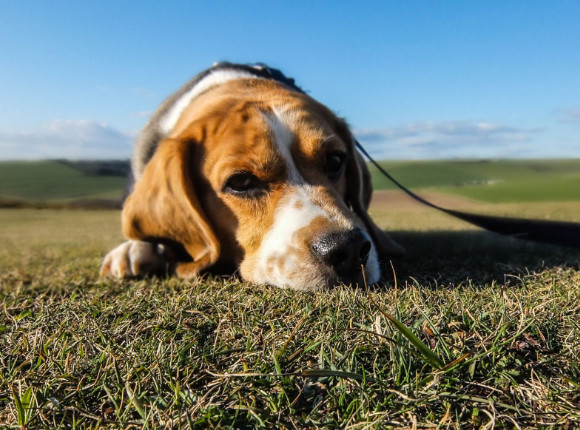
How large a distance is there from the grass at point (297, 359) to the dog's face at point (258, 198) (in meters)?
0.23

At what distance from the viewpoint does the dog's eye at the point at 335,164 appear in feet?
10.5

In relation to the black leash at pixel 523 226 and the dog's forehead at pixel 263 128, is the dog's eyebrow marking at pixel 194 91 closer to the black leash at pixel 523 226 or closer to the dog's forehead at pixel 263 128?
the black leash at pixel 523 226

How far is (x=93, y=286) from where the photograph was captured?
118 inches

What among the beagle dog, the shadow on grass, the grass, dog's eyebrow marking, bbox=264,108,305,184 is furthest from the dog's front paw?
the shadow on grass

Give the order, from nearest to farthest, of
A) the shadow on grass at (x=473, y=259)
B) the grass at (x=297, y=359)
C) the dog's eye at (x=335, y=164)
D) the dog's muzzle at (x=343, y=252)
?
1. the grass at (x=297, y=359)
2. the dog's muzzle at (x=343, y=252)
3. the shadow on grass at (x=473, y=259)
4. the dog's eye at (x=335, y=164)

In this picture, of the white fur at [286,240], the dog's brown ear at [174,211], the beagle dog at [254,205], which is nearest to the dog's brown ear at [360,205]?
the beagle dog at [254,205]

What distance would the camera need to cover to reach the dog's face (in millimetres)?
2496

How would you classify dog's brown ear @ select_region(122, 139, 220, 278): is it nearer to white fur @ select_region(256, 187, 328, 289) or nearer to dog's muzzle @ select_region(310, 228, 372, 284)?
white fur @ select_region(256, 187, 328, 289)

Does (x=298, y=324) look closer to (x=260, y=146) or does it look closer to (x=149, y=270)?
(x=260, y=146)

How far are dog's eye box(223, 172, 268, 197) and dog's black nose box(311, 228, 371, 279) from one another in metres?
0.66

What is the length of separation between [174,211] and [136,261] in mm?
475

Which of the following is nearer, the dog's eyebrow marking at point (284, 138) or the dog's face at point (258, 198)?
the dog's face at point (258, 198)

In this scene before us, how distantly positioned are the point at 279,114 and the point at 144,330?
180 centimetres

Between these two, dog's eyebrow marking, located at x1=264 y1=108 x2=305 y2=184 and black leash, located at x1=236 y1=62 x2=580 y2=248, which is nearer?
dog's eyebrow marking, located at x1=264 y1=108 x2=305 y2=184
